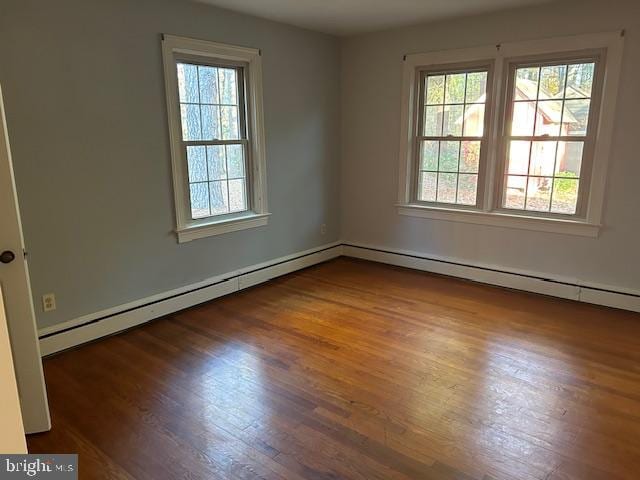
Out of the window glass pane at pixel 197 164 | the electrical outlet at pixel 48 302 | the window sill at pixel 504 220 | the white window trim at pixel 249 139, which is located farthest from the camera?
the window sill at pixel 504 220

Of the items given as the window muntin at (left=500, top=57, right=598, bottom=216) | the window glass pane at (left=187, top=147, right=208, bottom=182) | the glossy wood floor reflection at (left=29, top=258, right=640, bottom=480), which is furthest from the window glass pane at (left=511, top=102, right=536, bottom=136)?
the window glass pane at (left=187, top=147, right=208, bottom=182)

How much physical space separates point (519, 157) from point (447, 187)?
741 millimetres

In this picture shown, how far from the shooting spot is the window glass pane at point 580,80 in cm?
369

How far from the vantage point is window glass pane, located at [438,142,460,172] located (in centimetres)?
449

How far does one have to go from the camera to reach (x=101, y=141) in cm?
312

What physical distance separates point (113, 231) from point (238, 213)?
122cm

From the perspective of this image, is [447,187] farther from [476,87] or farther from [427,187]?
[476,87]

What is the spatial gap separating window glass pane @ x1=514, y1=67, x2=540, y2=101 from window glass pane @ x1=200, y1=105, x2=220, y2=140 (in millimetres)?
2633

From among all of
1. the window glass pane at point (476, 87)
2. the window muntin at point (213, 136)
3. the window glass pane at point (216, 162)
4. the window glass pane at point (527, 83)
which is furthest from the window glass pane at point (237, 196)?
the window glass pane at point (527, 83)

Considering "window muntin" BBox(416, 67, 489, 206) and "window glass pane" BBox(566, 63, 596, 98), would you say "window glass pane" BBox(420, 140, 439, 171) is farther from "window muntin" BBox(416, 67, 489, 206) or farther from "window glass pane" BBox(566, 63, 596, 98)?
"window glass pane" BBox(566, 63, 596, 98)

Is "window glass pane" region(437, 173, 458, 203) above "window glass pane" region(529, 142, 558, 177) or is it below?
below

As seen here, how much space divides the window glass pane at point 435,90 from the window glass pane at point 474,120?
0.31 meters

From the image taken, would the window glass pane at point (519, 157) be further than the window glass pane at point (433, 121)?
No

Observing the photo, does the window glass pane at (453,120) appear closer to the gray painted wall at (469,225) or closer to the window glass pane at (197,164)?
the gray painted wall at (469,225)
